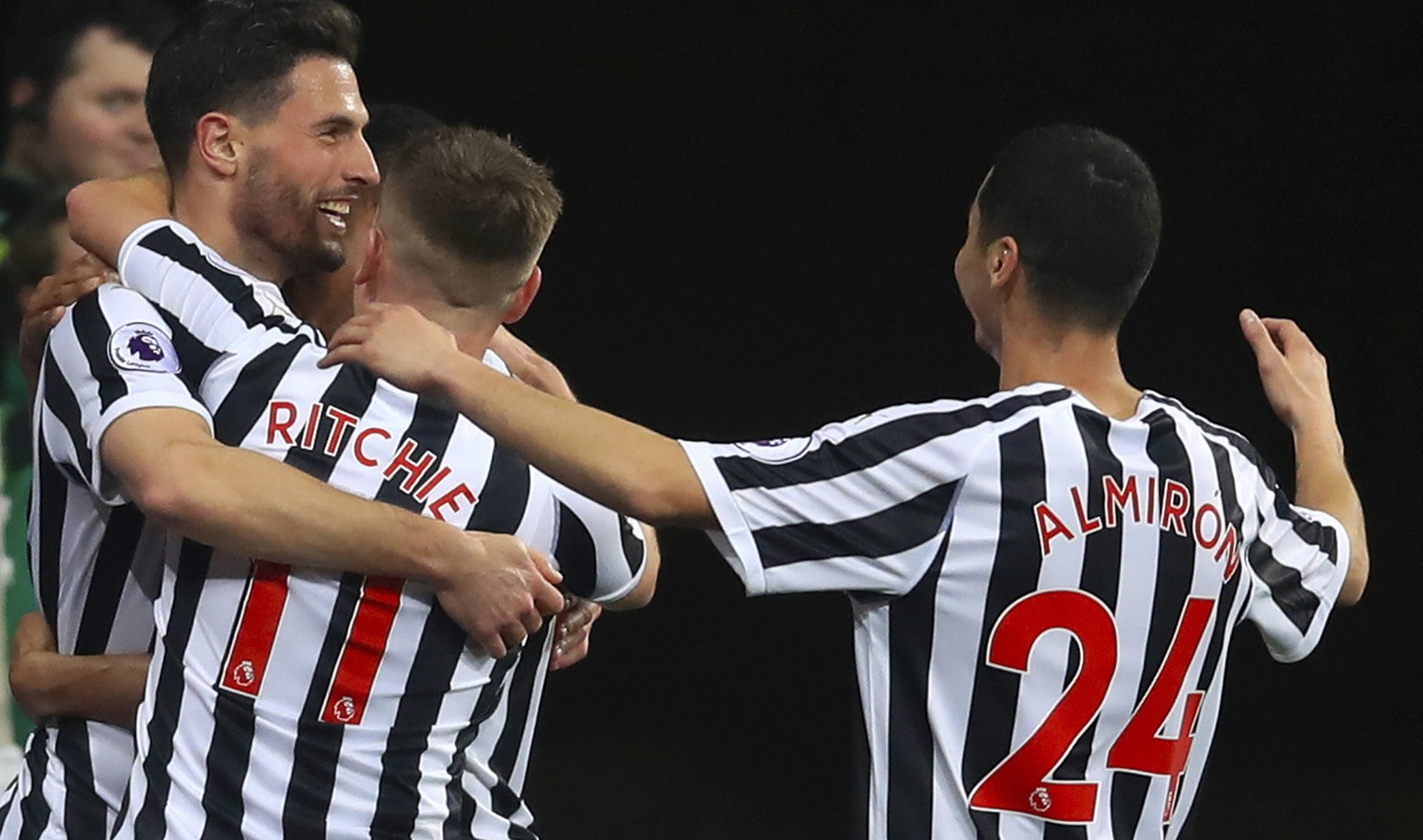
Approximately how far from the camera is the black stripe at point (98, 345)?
178cm

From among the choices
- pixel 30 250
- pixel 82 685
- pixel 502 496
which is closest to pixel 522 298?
pixel 502 496

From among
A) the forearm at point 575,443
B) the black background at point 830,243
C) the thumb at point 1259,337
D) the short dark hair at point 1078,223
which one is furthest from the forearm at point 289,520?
the black background at point 830,243

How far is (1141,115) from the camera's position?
4277 millimetres

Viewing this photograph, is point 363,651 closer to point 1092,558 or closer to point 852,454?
point 852,454

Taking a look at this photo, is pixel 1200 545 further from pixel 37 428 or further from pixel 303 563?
pixel 37 428

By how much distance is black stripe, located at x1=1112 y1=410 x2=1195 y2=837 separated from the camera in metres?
1.82

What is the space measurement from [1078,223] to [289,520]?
31.4 inches

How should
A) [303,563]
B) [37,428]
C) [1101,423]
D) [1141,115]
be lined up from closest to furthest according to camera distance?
[303,563], [1101,423], [37,428], [1141,115]

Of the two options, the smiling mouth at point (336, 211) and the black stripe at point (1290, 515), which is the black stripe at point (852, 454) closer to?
the black stripe at point (1290, 515)

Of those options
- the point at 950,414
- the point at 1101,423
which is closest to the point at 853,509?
the point at 950,414

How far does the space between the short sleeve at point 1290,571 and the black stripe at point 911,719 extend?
1.22 feet

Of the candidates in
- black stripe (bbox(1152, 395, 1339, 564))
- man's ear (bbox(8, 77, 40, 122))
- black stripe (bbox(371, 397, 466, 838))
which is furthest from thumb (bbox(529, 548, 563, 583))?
man's ear (bbox(8, 77, 40, 122))

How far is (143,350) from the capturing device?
1800mm

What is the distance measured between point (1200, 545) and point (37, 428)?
3.82ft
